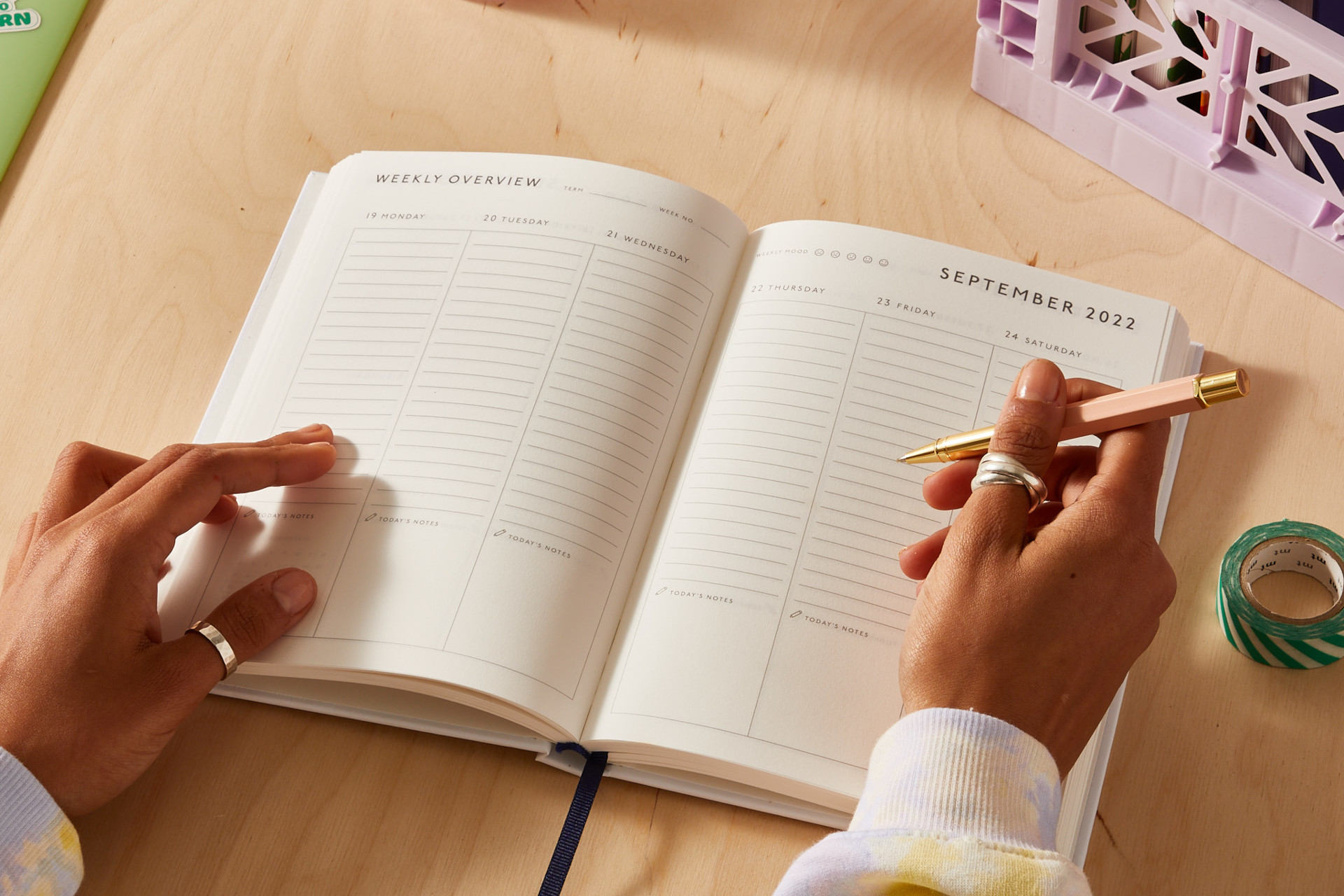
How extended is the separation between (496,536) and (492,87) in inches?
17.7

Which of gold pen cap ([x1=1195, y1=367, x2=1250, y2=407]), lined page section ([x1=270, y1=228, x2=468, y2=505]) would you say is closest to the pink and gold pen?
gold pen cap ([x1=1195, y1=367, x2=1250, y2=407])

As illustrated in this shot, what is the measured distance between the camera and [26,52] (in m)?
0.92

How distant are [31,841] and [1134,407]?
606 mm

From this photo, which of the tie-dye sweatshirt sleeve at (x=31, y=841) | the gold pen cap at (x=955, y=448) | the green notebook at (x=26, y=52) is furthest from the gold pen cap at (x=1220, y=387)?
the green notebook at (x=26, y=52)

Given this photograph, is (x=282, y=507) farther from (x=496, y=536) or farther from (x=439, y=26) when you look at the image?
(x=439, y=26)

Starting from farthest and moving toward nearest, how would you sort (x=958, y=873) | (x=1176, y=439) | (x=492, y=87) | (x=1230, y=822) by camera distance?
(x=492, y=87), (x=1176, y=439), (x=1230, y=822), (x=958, y=873)

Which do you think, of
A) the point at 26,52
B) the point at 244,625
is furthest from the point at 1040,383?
the point at 26,52

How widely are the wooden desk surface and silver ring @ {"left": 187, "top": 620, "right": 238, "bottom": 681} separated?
6 cm

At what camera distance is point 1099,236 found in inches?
31.1

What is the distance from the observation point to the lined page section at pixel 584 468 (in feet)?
2.02

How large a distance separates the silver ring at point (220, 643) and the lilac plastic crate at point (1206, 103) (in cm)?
68

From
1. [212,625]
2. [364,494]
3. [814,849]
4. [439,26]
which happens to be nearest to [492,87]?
[439,26]

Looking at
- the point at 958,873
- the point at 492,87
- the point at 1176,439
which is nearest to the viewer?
the point at 958,873

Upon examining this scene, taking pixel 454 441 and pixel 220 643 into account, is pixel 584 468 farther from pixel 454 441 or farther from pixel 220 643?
pixel 220 643
